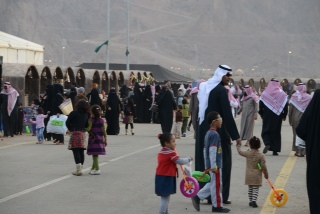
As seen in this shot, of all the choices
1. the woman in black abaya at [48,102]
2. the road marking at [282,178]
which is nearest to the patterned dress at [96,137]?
the road marking at [282,178]

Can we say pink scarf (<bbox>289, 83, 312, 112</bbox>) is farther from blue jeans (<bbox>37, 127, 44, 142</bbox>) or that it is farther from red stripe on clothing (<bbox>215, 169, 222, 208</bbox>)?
red stripe on clothing (<bbox>215, 169, 222, 208</bbox>)

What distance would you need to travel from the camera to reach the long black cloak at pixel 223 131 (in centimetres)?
1374

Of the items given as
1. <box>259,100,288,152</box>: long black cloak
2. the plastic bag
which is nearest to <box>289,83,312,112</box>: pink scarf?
<box>259,100,288,152</box>: long black cloak

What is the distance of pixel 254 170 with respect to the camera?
14258 mm

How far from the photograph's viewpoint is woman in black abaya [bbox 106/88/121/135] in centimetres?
3362

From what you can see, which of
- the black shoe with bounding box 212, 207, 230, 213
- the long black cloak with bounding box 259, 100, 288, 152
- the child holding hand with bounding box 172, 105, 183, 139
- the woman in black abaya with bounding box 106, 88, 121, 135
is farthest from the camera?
the woman in black abaya with bounding box 106, 88, 121, 135

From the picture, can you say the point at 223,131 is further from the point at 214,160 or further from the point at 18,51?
the point at 18,51

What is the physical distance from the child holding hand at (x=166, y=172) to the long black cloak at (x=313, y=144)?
51.4 inches

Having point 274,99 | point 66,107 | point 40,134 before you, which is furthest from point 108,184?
point 40,134

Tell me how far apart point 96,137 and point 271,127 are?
7.32m

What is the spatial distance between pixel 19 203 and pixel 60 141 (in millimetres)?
13842

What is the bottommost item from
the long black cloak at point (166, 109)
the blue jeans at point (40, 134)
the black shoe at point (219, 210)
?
the black shoe at point (219, 210)

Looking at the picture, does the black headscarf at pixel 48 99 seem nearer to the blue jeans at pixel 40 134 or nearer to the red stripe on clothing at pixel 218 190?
the blue jeans at pixel 40 134

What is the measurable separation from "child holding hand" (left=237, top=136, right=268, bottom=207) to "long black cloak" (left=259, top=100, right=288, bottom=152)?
9965mm
